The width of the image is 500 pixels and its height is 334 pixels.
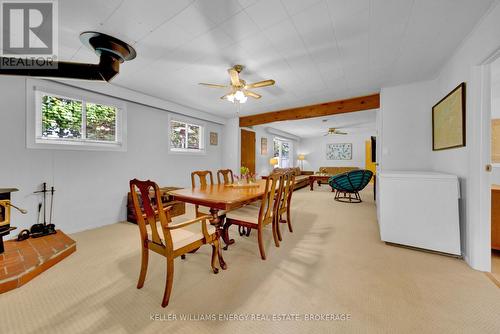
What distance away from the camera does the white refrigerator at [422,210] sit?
1996 millimetres

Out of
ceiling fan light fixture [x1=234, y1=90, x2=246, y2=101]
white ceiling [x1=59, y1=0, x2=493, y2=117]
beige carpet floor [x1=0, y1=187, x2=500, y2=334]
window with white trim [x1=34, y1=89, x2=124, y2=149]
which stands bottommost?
beige carpet floor [x1=0, y1=187, x2=500, y2=334]

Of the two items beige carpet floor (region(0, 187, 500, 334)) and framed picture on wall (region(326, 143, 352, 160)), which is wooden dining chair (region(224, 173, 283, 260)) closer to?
beige carpet floor (region(0, 187, 500, 334))

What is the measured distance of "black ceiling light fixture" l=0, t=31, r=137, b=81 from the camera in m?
1.92

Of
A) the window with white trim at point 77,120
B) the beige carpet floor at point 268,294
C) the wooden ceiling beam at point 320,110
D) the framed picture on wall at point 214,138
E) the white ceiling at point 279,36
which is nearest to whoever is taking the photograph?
the beige carpet floor at point 268,294

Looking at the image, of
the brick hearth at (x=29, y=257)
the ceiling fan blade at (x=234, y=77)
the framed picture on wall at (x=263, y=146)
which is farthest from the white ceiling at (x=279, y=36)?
the framed picture on wall at (x=263, y=146)

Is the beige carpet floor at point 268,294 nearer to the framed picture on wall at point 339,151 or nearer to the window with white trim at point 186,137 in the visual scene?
the window with white trim at point 186,137

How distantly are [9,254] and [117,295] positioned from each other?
1473mm

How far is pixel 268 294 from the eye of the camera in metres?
1.49

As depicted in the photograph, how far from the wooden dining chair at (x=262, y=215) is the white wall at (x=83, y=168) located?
2313mm

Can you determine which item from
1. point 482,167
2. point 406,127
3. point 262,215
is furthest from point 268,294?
point 406,127

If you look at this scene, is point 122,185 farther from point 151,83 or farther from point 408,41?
point 408,41

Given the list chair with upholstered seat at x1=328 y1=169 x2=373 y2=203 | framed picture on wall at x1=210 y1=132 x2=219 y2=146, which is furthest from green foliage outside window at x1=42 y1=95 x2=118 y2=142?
chair with upholstered seat at x1=328 y1=169 x2=373 y2=203

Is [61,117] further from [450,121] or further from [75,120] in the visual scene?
[450,121]

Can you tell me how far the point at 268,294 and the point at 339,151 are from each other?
8867 millimetres
